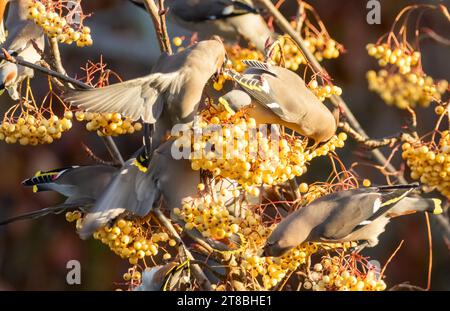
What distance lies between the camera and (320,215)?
2.23m

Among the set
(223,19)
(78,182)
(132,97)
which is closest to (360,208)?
(132,97)

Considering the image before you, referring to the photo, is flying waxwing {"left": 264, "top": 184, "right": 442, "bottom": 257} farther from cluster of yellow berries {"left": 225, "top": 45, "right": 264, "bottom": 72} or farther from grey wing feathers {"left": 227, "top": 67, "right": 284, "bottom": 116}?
cluster of yellow berries {"left": 225, "top": 45, "right": 264, "bottom": 72}

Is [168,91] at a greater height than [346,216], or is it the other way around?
[168,91]

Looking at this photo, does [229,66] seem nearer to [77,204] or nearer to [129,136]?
[77,204]

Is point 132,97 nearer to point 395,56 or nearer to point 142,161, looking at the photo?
point 142,161

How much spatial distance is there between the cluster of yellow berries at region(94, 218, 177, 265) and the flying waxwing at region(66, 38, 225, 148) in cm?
25

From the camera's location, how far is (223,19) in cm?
353

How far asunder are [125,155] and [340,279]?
9.39 feet

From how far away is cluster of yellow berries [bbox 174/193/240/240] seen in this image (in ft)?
6.65

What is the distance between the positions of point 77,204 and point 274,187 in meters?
0.48

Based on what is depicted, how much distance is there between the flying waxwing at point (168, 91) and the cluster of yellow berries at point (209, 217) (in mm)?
210

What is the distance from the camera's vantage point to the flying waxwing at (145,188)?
2217 mm

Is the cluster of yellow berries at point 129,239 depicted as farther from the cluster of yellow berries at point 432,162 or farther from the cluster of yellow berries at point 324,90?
the cluster of yellow berries at point 432,162
